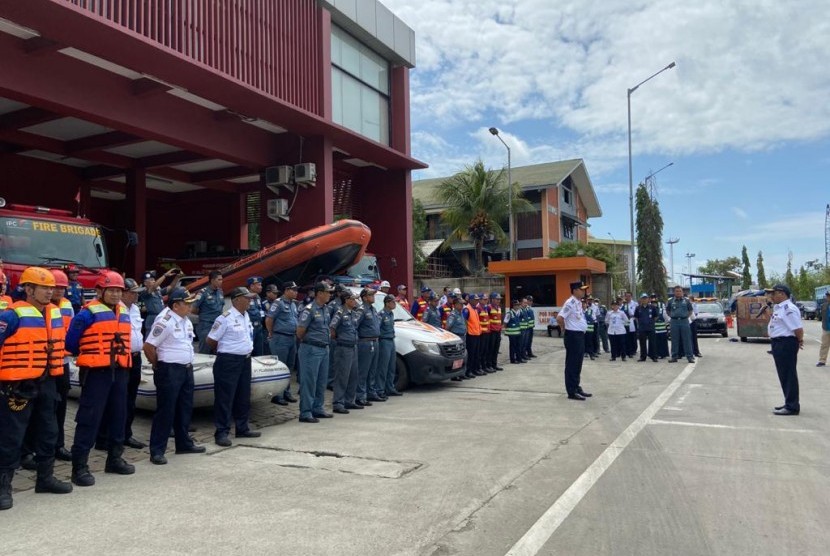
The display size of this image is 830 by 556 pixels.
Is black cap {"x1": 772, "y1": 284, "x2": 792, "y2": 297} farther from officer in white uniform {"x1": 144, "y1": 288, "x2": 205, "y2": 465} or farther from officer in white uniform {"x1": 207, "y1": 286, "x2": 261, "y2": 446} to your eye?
officer in white uniform {"x1": 144, "y1": 288, "x2": 205, "y2": 465}

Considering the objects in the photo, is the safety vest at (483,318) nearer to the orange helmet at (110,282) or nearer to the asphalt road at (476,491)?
the asphalt road at (476,491)

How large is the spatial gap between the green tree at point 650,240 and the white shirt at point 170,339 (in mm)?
32749

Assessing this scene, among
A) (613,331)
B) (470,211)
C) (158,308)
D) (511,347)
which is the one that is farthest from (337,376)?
(470,211)

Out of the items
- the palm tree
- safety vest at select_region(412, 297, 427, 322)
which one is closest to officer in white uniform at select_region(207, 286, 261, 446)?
safety vest at select_region(412, 297, 427, 322)

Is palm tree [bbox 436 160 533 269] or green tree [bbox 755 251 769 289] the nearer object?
palm tree [bbox 436 160 533 269]

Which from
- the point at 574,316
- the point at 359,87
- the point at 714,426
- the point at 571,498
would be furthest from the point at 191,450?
the point at 359,87

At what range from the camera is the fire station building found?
1073cm

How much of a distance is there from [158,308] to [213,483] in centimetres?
528

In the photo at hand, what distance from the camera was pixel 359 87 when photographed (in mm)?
17328

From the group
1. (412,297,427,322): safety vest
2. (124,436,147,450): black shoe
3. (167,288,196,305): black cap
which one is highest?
(167,288,196,305): black cap

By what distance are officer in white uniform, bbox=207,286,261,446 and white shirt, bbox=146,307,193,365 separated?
0.62 metres

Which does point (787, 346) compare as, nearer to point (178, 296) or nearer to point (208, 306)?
point (178, 296)

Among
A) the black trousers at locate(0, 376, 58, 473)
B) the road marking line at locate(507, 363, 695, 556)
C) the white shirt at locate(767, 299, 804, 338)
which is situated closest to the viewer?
the road marking line at locate(507, 363, 695, 556)

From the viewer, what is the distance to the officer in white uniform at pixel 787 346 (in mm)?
8117
